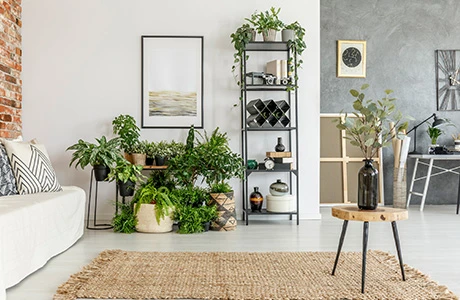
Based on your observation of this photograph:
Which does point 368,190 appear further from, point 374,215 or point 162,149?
point 162,149

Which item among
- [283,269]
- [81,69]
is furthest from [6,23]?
[283,269]

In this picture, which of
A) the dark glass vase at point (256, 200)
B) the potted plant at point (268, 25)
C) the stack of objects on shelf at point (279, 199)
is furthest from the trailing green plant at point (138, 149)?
the potted plant at point (268, 25)

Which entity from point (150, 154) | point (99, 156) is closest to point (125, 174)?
point (99, 156)

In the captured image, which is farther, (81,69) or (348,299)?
(81,69)

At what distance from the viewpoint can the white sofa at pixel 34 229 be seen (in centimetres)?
307

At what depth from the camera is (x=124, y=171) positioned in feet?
16.8

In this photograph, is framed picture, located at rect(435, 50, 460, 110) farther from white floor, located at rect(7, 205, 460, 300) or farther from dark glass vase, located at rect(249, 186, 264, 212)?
dark glass vase, located at rect(249, 186, 264, 212)

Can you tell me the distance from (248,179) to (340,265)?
2520 millimetres

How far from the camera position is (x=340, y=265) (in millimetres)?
3594

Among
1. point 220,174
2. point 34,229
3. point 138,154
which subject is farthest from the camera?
point 138,154

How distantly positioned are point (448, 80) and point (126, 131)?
189 inches

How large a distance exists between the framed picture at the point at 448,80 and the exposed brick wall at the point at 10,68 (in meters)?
5.66

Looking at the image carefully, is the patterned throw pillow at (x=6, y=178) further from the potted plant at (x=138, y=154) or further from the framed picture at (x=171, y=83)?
the framed picture at (x=171, y=83)

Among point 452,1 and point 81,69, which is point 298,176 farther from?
point 452,1
